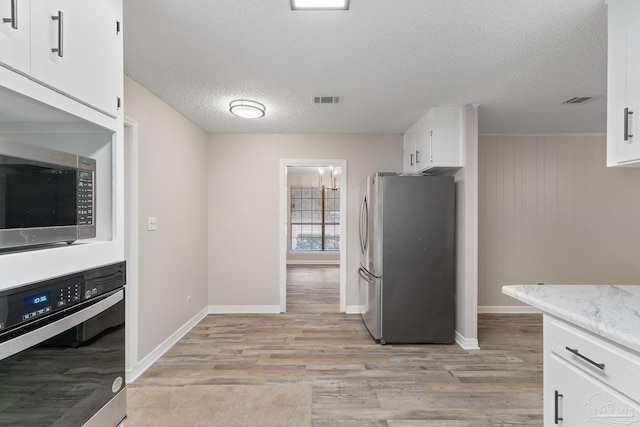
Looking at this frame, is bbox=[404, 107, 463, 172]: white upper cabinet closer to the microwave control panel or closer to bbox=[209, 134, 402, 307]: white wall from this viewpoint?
bbox=[209, 134, 402, 307]: white wall

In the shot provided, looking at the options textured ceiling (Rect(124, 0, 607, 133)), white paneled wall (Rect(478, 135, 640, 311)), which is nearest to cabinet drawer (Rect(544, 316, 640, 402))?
textured ceiling (Rect(124, 0, 607, 133))

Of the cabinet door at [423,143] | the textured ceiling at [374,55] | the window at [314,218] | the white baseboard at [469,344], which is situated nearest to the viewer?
the textured ceiling at [374,55]

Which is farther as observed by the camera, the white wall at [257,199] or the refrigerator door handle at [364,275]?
the white wall at [257,199]

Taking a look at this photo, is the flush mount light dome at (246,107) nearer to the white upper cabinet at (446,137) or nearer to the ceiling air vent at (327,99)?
the ceiling air vent at (327,99)

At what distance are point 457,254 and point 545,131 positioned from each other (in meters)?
2.29

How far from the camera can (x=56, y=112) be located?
1.02 meters

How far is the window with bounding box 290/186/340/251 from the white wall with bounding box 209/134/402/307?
4.33 metres

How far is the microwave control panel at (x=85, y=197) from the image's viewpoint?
103cm

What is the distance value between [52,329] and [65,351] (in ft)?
0.33

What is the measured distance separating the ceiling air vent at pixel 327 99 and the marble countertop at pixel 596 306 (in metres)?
2.17

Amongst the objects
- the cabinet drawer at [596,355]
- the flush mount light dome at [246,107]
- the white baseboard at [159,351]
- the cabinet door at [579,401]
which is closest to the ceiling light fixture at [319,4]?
the flush mount light dome at [246,107]

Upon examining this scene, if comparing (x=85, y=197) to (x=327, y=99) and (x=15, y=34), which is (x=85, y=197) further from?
(x=327, y=99)

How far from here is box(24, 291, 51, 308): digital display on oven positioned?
2.63ft

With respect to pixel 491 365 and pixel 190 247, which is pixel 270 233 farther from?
pixel 491 365
